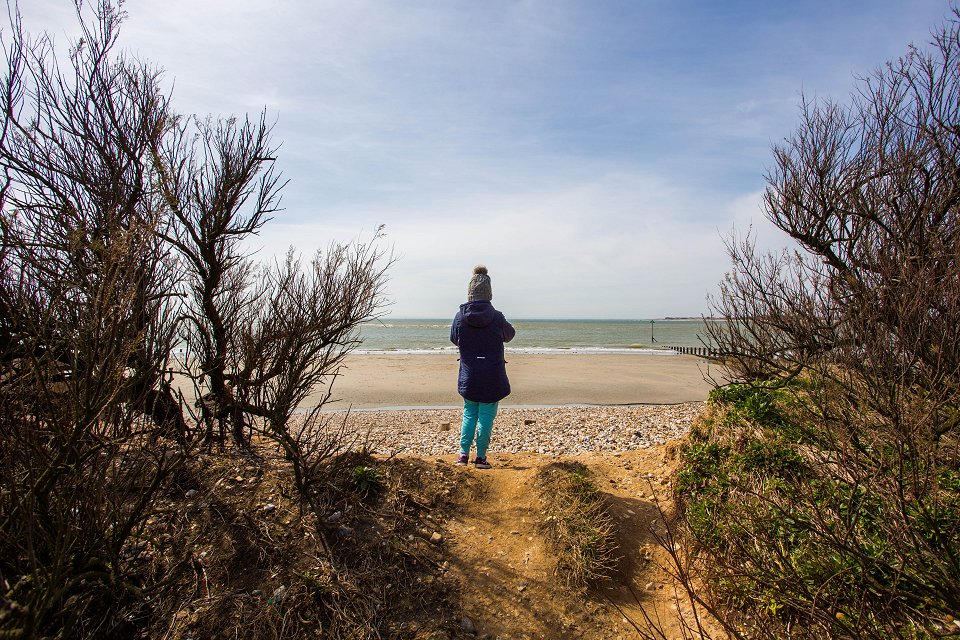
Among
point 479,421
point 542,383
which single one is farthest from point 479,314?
point 542,383

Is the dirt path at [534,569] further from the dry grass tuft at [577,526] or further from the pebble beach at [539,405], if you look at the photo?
the pebble beach at [539,405]

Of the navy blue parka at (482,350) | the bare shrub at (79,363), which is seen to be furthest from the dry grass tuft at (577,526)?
the bare shrub at (79,363)

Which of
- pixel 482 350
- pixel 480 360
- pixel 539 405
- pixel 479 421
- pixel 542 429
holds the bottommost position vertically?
pixel 539 405

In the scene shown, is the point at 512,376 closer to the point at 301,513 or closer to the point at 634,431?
the point at 634,431

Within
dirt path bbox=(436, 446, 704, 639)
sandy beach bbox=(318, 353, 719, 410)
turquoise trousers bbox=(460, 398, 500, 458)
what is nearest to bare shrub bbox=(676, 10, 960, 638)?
dirt path bbox=(436, 446, 704, 639)

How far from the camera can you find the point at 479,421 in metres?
6.21

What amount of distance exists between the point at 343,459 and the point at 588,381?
50.6 feet

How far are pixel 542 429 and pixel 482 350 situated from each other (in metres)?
4.93

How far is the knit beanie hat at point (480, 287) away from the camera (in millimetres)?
6191

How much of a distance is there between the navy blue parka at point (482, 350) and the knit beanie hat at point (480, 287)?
0.07m

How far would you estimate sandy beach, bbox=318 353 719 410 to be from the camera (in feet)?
50.0

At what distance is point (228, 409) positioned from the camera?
490cm

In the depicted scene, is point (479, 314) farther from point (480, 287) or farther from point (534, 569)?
point (534, 569)

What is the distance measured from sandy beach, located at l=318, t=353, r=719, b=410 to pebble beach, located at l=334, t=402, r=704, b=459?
152cm
